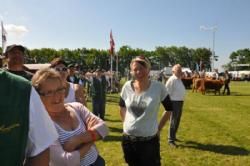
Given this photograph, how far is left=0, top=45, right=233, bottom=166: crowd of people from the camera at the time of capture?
1.63 metres

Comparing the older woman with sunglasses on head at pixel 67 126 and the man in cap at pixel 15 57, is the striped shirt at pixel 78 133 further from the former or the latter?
the man in cap at pixel 15 57

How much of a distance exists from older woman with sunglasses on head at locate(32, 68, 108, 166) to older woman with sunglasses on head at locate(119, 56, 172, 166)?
1.64 meters

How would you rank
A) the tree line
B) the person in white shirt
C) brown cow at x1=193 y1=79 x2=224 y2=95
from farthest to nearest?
the tree line
brown cow at x1=193 y1=79 x2=224 y2=95
the person in white shirt

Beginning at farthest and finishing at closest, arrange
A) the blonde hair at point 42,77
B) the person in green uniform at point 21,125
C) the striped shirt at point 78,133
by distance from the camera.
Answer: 1. the striped shirt at point 78,133
2. the blonde hair at point 42,77
3. the person in green uniform at point 21,125

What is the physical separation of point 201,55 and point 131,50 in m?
20.4

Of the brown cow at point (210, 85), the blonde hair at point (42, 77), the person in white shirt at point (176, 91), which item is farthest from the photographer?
the brown cow at point (210, 85)

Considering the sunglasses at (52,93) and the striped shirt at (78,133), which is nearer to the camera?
the sunglasses at (52,93)

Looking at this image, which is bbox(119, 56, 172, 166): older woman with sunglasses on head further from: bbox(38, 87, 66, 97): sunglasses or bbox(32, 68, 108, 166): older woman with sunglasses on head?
bbox(38, 87, 66, 97): sunglasses

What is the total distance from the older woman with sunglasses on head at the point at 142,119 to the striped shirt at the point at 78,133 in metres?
1.71

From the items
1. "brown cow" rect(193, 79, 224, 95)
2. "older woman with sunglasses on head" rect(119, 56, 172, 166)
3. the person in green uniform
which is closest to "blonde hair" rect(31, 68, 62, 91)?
the person in green uniform

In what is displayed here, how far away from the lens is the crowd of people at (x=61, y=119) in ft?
5.33

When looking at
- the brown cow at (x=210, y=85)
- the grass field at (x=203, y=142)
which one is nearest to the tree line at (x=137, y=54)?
the brown cow at (x=210, y=85)

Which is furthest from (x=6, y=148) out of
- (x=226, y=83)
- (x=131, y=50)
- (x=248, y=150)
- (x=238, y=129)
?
(x=131, y=50)

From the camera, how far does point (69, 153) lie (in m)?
2.48
